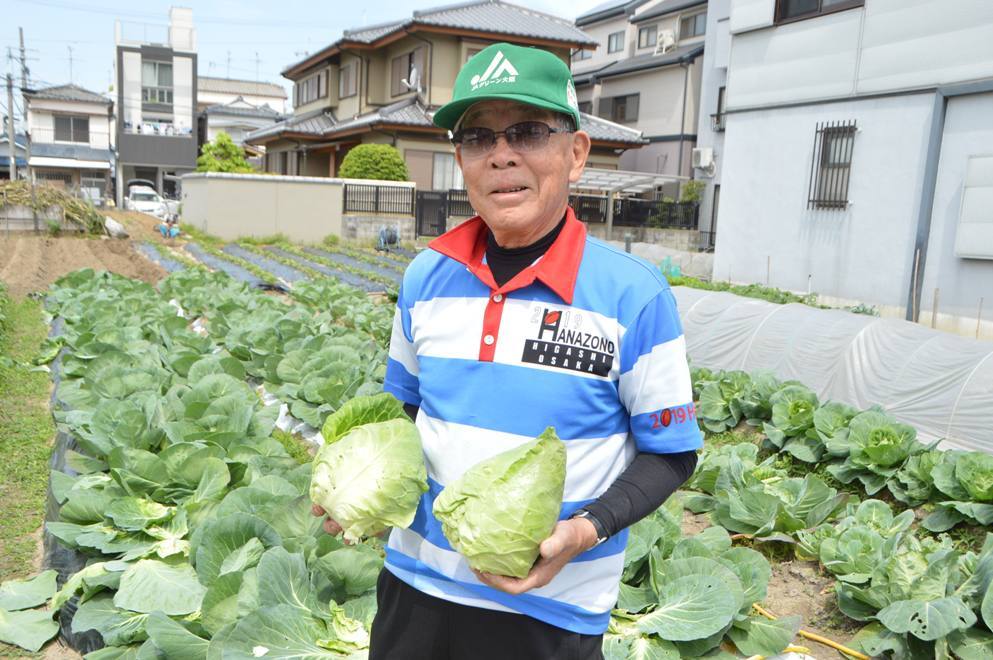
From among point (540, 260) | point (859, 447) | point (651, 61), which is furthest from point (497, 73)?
point (651, 61)

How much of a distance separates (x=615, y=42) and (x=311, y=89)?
12792 mm

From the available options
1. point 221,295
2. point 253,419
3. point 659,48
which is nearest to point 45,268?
point 221,295

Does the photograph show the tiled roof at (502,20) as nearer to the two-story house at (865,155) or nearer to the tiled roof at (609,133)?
the tiled roof at (609,133)

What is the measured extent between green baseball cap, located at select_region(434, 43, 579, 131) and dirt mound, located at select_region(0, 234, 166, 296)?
42.3 feet

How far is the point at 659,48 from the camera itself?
91.7ft

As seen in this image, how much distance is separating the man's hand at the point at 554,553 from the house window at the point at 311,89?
31.5 meters

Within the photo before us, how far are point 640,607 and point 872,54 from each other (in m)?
11.8

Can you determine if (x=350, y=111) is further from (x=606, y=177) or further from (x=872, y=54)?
(x=872, y=54)

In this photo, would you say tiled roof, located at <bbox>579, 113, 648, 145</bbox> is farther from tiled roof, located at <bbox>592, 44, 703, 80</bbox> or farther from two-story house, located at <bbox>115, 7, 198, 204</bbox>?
two-story house, located at <bbox>115, 7, 198, 204</bbox>

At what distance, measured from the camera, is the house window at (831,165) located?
12617mm

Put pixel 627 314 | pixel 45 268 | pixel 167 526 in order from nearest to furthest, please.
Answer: pixel 627 314 → pixel 167 526 → pixel 45 268

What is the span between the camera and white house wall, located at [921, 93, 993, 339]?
10.5 metres

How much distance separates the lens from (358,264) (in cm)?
1745

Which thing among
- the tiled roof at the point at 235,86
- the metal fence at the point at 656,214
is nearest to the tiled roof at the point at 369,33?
the metal fence at the point at 656,214
